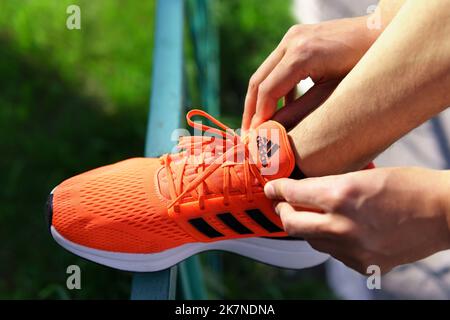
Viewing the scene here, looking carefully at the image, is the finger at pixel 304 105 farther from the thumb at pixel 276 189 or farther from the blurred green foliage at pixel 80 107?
the blurred green foliage at pixel 80 107

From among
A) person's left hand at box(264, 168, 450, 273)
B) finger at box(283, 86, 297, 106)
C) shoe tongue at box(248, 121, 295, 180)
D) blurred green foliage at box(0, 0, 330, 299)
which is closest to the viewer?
person's left hand at box(264, 168, 450, 273)

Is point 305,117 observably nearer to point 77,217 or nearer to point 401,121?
point 401,121

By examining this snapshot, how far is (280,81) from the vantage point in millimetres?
1027

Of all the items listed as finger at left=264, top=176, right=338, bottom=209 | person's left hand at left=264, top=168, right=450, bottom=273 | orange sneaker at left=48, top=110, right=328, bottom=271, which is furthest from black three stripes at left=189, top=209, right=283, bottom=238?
person's left hand at left=264, top=168, right=450, bottom=273

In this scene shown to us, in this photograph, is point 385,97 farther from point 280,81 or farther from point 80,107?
point 80,107

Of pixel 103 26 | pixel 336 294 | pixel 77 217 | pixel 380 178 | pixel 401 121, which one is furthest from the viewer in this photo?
pixel 103 26

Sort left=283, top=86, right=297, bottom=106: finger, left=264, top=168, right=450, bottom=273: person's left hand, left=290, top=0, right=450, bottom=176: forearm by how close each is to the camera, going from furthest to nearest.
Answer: left=283, top=86, right=297, bottom=106: finger, left=290, top=0, right=450, bottom=176: forearm, left=264, top=168, right=450, bottom=273: person's left hand

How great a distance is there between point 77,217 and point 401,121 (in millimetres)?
488

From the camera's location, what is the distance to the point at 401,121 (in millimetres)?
917

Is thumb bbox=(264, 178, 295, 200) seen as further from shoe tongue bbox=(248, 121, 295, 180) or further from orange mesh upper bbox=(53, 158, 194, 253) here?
orange mesh upper bbox=(53, 158, 194, 253)

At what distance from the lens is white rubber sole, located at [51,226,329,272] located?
1.01 m

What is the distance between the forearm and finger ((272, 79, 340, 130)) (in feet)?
0.16

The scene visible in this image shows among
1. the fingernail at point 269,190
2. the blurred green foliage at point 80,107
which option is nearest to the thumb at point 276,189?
the fingernail at point 269,190
